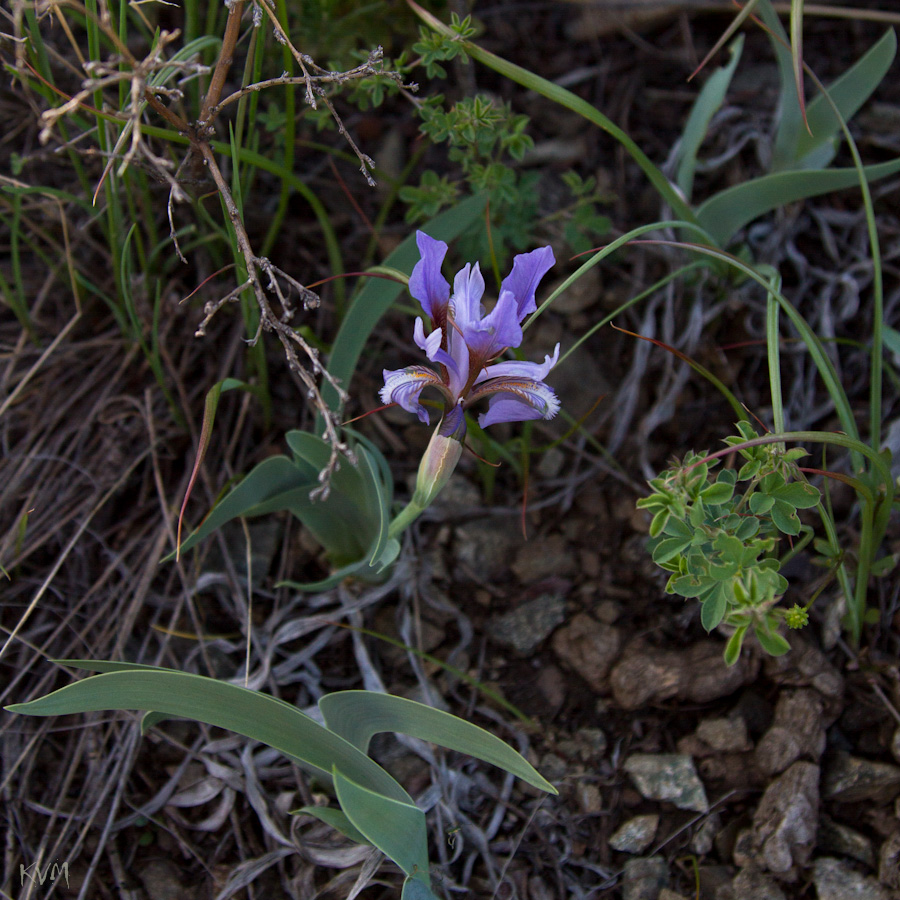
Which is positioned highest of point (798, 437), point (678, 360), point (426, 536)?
point (798, 437)

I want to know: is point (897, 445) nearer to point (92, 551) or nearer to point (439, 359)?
point (439, 359)

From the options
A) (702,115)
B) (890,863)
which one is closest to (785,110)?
(702,115)

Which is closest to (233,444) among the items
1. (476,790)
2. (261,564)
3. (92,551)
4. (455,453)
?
(261,564)

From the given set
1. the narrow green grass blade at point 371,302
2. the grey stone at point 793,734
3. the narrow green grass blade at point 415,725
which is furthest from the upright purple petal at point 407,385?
the grey stone at point 793,734

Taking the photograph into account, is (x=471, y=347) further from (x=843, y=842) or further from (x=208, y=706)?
(x=843, y=842)

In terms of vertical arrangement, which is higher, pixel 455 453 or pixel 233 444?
pixel 455 453

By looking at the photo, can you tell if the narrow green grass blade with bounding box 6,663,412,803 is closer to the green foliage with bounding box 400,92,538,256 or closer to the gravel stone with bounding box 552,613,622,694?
the gravel stone with bounding box 552,613,622,694

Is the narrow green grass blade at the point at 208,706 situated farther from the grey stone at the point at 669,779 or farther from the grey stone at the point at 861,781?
the grey stone at the point at 861,781

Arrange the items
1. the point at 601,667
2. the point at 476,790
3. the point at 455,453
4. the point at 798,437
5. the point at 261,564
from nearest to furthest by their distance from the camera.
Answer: the point at 798,437
the point at 455,453
the point at 476,790
the point at 601,667
the point at 261,564

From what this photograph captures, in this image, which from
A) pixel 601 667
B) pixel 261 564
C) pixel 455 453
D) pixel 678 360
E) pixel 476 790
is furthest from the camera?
pixel 678 360
